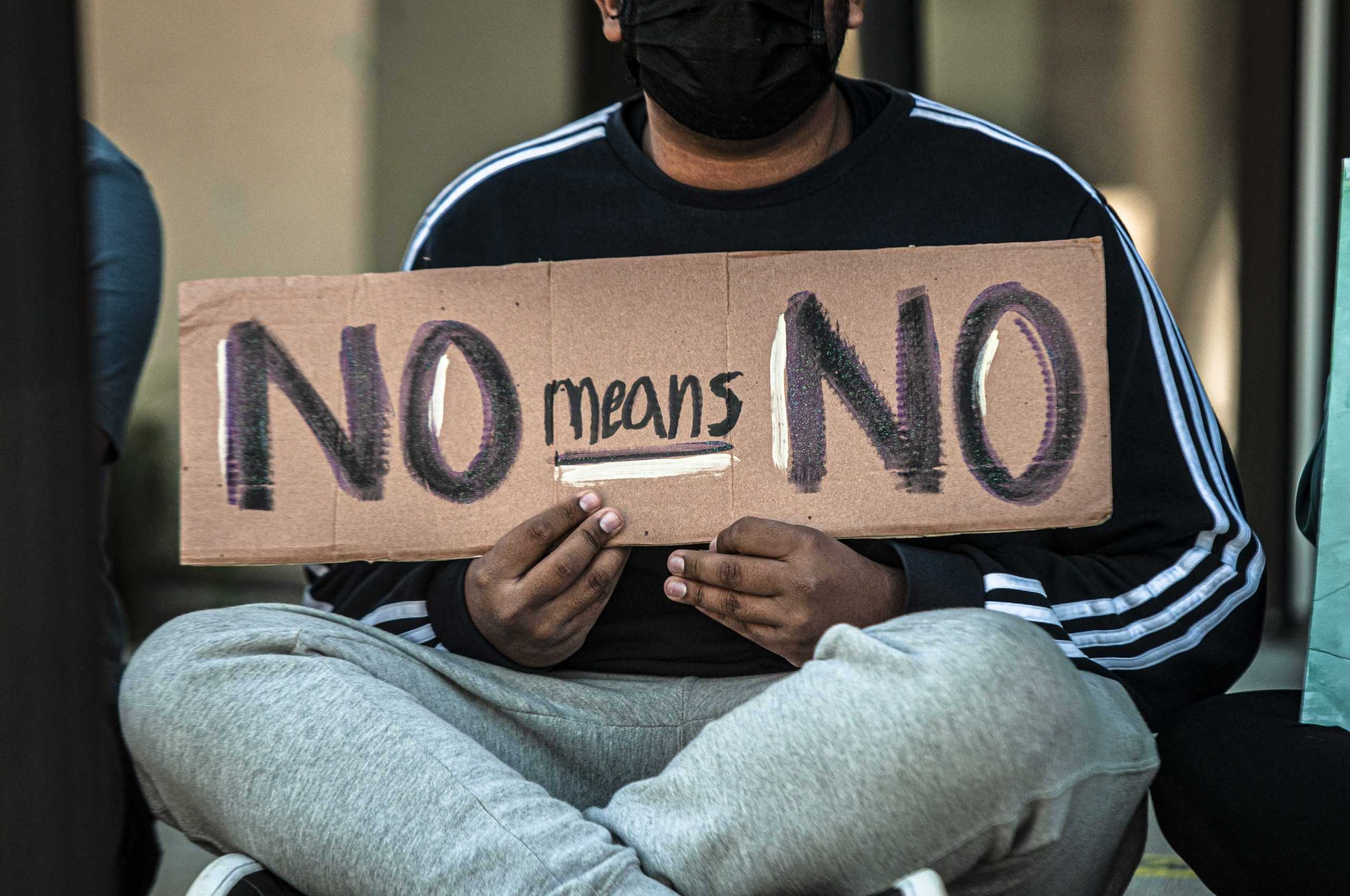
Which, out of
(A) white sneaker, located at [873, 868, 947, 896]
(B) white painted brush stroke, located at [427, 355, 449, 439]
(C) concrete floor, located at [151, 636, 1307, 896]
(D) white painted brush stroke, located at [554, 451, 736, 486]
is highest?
(B) white painted brush stroke, located at [427, 355, 449, 439]

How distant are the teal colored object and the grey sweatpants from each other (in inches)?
6.7

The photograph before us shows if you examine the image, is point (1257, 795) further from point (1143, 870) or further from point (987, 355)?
point (1143, 870)

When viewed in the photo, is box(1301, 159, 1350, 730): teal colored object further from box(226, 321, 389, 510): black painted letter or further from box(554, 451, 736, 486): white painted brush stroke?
box(226, 321, 389, 510): black painted letter

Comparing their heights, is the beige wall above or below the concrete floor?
above

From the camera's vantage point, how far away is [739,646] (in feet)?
4.92

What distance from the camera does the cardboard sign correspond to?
1402mm

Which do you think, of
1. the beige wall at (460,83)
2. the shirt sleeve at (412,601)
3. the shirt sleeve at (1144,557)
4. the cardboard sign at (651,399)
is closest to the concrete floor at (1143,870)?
the shirt sleeve at (1144,557)

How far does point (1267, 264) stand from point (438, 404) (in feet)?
6.98

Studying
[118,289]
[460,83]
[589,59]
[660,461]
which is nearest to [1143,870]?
[660,461]

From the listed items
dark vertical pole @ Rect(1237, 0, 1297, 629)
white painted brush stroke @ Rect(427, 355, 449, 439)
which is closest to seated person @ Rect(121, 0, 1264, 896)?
A: white painted brush stroke @ Rect(427, 355, 449, 439)

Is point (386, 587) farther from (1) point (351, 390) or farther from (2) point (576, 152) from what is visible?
(2) point (576, 152)

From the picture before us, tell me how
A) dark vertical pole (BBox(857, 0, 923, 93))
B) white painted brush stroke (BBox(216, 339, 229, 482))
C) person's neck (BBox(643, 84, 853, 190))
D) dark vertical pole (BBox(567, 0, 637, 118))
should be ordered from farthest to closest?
dark vertical pole (BBox(567, 0, 637, 118))
dark vertical pole (BBox(857, 0, 923, 93))
person's neck (BBox(643, 84, 853, 190))
white painted brush stroke (BBox(216, 339, 229, 482))

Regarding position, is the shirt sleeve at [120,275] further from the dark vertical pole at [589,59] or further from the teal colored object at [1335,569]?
the teal colored object at [1335,569]

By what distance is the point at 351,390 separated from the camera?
4.77 ft
